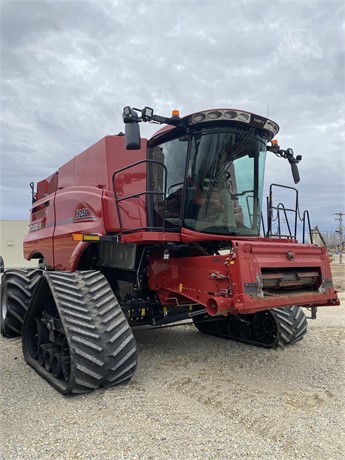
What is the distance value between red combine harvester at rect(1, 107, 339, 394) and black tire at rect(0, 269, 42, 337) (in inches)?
29.9

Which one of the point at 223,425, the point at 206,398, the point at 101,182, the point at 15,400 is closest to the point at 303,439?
the point at 223,425

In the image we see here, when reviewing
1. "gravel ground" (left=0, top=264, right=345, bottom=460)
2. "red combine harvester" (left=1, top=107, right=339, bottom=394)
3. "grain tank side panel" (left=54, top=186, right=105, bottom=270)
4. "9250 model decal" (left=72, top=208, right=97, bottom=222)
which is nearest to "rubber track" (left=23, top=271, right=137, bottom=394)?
"red combine harvester" (left=1, top=107, right=339, bottom=394)

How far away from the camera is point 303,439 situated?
327 centimetres

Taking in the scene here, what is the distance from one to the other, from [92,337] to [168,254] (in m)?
1.43

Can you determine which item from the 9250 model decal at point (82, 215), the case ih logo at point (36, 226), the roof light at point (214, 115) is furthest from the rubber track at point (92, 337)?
the case ih logo at point (36, 226)

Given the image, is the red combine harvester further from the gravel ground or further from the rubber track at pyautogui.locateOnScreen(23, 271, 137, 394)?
the gravel ground

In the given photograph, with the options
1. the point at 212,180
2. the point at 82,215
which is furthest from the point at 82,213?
the point at 212,180

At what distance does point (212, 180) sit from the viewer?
4922 millimetres

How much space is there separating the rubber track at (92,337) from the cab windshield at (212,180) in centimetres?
128

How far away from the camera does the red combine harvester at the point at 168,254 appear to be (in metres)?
4.24

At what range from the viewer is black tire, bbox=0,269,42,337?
6.66 metres

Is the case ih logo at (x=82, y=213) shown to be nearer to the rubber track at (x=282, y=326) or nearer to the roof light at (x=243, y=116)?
the rubber track at (x=282, y=326)

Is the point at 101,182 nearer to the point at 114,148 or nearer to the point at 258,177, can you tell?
the point at 114,148

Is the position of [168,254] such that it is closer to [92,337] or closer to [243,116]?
[92,337]
